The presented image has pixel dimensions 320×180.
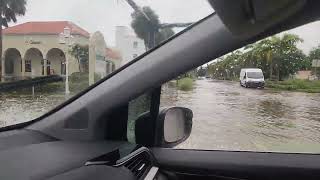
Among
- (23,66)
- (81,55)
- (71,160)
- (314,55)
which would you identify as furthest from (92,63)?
(314,55)

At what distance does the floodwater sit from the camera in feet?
7.49

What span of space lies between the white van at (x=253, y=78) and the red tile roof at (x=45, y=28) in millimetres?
775

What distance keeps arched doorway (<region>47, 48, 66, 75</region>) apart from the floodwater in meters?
0.51

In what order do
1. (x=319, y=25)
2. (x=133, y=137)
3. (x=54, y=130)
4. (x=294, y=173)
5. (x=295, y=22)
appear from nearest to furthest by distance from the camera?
(x=295, y=22), (x=54, y=130), (x=319, y=25), (x=133, y=137), (x=294, y=173)

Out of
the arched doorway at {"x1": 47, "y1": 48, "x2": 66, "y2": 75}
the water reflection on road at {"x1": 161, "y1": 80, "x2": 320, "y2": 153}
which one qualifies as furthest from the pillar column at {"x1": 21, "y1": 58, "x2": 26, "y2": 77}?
the water reflection on road at {"x1": 161, "y1": 80, "x2": 320, "y2": 153}

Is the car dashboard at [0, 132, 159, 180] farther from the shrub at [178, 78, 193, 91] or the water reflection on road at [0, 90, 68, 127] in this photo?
the shrub at [178, 78, 193, 91]

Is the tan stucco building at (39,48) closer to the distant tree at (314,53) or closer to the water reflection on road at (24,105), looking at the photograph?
the water reflection on road at (24,105)

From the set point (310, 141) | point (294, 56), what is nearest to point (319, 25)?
point (294, 56)

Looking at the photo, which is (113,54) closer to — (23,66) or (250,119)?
(23,66)

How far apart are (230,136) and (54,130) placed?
0.95 m

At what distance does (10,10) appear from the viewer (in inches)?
75.0

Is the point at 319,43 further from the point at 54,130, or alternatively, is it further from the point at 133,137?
the point at 54,130

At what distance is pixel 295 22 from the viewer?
5.46 feet

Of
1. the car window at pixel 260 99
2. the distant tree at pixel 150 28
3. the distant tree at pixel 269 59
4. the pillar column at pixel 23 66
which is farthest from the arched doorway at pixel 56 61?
the distant tree at pixel 269 59
